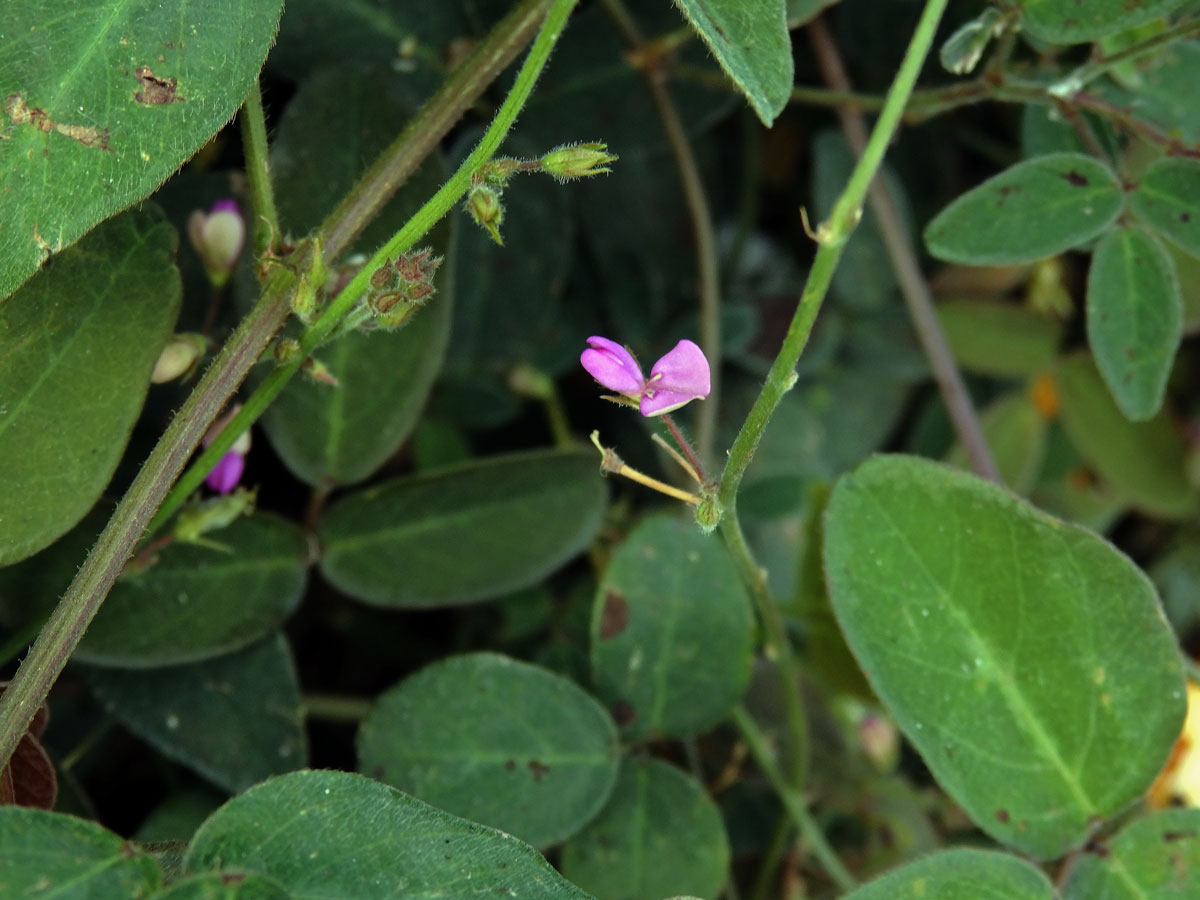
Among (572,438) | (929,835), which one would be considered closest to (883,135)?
(572,438)

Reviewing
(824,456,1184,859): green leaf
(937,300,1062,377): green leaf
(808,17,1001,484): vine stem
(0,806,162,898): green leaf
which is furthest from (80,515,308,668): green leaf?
(937,300,1062,377): green leaf

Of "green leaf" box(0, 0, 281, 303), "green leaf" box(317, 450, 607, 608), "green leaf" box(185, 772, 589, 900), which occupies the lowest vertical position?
"green leaf" box(317, 450, 607, 608)

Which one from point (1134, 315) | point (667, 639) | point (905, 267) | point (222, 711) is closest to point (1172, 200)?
point (1134, 315)

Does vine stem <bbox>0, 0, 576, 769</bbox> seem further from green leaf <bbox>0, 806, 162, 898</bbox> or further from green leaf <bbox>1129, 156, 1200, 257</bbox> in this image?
green leaf <bbox>1129, 156, 1200, 257</bbox>

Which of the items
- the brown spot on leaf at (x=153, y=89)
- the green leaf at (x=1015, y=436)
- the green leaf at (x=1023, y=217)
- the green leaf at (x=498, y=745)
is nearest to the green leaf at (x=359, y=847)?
the green leaf at (x=498, y=745)

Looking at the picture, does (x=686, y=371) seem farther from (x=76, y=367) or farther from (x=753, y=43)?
(x=76, y=367)

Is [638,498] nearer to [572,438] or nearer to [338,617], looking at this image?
[572,438]
